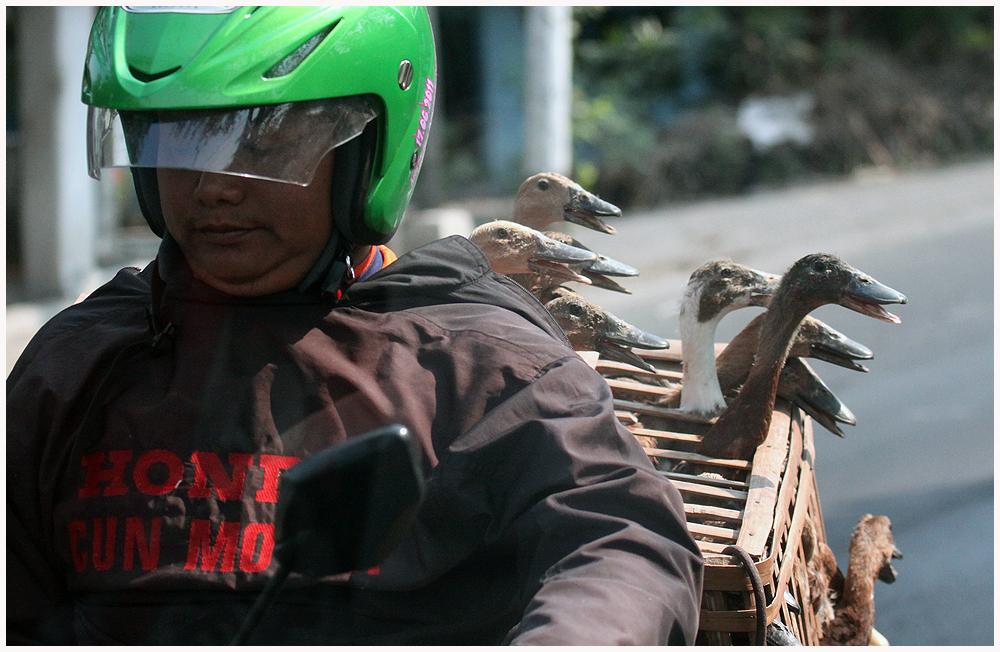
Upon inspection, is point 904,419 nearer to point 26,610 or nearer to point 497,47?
point 26,610

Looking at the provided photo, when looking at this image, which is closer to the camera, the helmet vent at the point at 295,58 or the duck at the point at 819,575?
the helmet vent at the point at 295,58

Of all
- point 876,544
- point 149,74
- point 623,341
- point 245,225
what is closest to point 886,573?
point 876,544

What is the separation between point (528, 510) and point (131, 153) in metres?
0.87

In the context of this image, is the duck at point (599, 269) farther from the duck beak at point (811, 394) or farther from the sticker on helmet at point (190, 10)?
the sticker on helmet at point (190, 10)

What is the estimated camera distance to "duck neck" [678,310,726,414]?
249 cm

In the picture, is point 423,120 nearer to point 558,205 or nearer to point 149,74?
point 149,74

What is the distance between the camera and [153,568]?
5.49 feet

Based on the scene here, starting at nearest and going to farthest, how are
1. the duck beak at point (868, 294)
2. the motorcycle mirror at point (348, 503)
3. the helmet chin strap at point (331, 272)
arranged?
the motorcycle mirror at point (348, 503), the helmet chin strap at point (331, 272), the duck beak at point (868, 294)

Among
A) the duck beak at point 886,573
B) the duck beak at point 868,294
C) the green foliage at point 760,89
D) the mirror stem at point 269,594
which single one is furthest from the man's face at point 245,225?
the green foliage at point 760,89

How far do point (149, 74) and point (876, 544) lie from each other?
2.01 metres

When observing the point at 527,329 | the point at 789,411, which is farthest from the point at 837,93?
the point at 527,329

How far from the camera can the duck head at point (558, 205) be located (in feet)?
8.73

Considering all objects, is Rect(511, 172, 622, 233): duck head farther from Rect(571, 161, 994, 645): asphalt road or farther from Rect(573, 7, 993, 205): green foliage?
Rect(573, 7, 993, 205): green foliage

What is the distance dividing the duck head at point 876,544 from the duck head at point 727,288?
0.65 m
